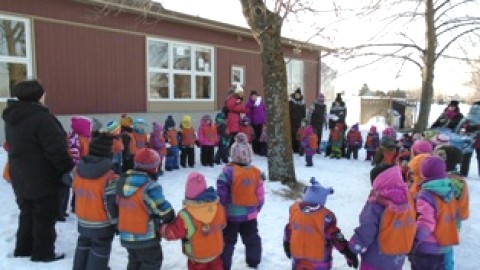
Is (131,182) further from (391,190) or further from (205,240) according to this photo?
(391,190)

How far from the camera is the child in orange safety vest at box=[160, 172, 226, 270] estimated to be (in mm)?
3723

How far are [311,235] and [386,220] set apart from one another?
59 cm

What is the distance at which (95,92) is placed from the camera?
12.5 m

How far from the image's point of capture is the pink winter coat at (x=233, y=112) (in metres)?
10.1

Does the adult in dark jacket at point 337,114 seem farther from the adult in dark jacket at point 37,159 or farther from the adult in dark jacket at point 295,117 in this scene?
the adult in dark jacket at point 37,159

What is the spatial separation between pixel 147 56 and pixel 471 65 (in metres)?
12.9

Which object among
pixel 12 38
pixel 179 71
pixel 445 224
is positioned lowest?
pixel 445 224

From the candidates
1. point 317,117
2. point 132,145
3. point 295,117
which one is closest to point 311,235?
point 132,145

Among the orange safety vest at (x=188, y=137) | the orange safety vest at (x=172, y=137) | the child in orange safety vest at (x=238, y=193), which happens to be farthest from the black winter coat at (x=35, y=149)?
the orange safety vest at (x=188, y=137)

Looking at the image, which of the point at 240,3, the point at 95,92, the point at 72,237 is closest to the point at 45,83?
the point at 95,92

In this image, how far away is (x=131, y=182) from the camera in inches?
144

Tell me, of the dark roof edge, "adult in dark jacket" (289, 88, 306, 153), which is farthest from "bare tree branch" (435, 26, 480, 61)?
"adult in dark jacket" (289, 88, 306, 153)

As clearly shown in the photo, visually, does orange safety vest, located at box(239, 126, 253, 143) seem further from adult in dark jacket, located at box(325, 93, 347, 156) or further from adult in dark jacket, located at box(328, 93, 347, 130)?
adult in dark jacket, located at box(328, 93, 347, 130)

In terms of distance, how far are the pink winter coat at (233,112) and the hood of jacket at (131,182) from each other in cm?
642
